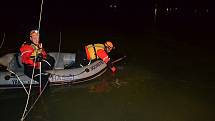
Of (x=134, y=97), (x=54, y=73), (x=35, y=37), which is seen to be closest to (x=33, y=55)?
(x=35, y=37)

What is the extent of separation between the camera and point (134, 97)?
394 inches

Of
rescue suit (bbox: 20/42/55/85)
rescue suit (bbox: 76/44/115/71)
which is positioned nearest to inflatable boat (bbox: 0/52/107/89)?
rescue suit (bbox: 76/44/115/71)

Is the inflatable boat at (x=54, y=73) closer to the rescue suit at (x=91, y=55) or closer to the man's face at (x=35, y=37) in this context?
the rescue suit at (x=91, y=55)

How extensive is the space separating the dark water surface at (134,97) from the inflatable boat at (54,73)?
0.95ft

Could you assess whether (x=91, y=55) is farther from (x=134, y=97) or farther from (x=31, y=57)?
(x=31, y=57)

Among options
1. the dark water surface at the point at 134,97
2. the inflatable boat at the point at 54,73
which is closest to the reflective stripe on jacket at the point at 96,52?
the inflatable boat at the point at 54,73

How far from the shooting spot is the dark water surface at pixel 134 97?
868 cm

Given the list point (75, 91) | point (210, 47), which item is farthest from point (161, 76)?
point (210, 47)

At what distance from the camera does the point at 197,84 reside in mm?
11273

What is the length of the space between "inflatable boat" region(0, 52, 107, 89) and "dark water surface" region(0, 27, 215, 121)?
289 mm

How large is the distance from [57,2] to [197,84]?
5224 cm

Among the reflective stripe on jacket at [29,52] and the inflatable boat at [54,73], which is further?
the inflatable boat at [54,73]

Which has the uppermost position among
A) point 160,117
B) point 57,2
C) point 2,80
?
point 57,2

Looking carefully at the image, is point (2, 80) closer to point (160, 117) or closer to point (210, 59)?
point (160, 117)
